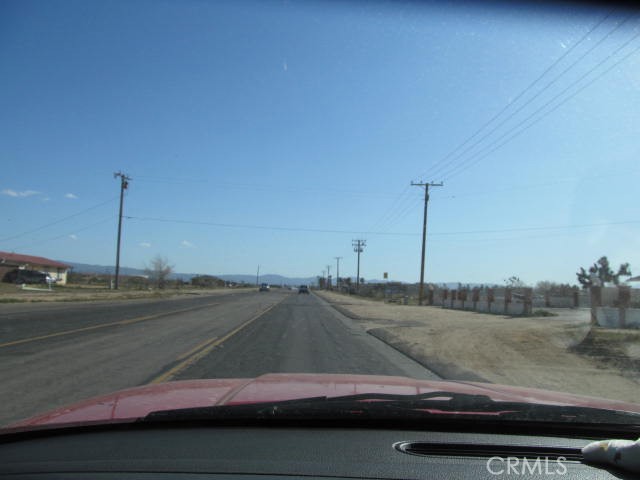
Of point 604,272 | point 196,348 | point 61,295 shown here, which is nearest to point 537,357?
point 196,348

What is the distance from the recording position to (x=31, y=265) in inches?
3349

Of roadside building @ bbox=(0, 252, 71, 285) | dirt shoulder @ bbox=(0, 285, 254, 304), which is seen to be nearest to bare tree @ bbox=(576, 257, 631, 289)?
dirt shoulder @ bbox=(0, 285, 254, 304)

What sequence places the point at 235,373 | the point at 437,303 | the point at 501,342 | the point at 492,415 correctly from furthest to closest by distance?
the point at 437,303 → the point at 501,342 → the point at 235,373 → the point at 492,415

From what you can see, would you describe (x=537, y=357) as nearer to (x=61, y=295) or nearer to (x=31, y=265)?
(x=61, y=295)

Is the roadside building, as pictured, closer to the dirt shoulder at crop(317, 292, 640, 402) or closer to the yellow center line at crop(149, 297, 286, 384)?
the yellow center line at crop(149, 297, 286, 384)

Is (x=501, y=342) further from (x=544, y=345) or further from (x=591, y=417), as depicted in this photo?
(x=591, y=417)

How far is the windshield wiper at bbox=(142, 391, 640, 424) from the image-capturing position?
338 centimetres

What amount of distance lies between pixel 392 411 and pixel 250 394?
3.82 ft

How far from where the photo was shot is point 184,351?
1187 centimetres

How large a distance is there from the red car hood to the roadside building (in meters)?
81.2

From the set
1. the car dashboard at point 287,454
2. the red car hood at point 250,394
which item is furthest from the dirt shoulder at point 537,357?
the car dashboard at point 287,454

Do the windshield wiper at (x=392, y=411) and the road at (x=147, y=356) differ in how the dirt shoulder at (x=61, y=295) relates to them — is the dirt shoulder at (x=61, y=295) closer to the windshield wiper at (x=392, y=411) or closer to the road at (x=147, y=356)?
the road at (x=147, y=356)

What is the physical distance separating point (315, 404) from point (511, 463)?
4.16ft

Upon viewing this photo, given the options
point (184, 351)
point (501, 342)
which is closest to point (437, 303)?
point (501, 342)
